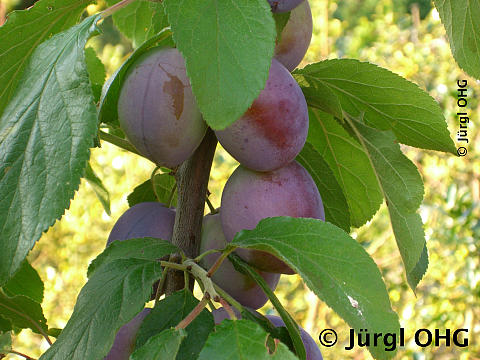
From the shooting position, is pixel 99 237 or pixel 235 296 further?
pixel 99 237

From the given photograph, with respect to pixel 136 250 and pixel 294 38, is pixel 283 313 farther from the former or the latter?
pixel 294 38

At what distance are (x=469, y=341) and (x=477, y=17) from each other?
1.55 m

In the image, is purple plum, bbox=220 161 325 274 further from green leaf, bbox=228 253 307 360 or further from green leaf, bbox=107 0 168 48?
green leaf, bbox=107 0 168 48

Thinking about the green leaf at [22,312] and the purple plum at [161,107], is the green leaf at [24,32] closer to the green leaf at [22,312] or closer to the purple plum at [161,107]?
the purple plum at [161,107]

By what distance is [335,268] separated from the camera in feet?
1.30

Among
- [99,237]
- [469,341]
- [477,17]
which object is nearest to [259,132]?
[477,17]

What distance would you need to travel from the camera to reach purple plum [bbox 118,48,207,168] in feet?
1.50

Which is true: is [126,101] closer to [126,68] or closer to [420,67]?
[126,68]

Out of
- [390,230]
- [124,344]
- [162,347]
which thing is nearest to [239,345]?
[162,347]

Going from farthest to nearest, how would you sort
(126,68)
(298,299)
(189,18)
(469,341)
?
(298,299) → (469,341) → (126,68) → (189,18)

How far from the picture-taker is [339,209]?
592mm

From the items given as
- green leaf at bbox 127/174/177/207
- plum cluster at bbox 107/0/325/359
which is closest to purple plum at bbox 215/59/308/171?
plum cluster at bbox 107/0/325/359

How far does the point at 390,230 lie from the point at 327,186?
1.63 m

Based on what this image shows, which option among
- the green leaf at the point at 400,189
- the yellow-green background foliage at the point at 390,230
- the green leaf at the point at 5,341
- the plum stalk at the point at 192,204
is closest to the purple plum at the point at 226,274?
the plum stalk at the point at 192,204
